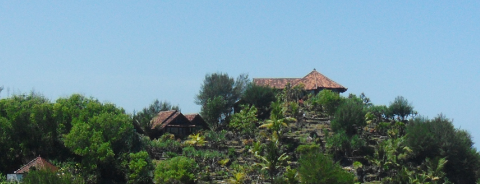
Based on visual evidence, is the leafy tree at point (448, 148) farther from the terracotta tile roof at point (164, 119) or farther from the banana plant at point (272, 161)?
the terracotta tile roof at point (164, 119)

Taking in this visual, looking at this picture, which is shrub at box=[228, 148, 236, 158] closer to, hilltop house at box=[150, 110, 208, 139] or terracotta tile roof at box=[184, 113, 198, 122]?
hilltop house at box=[150, 110, 208, 139]

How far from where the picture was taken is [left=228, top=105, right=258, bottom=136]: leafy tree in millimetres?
49972

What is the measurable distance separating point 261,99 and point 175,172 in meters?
23.9

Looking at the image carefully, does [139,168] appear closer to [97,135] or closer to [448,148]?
[97,135]

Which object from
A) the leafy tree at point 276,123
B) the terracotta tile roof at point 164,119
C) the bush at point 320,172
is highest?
the terracotta tile roof at point 164,119

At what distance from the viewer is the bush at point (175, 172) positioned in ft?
115

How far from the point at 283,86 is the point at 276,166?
982 inches

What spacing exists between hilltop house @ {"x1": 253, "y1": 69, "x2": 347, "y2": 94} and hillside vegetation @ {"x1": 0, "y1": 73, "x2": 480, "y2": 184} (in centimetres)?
641

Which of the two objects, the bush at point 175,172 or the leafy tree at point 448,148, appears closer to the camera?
the bush at point 175,172

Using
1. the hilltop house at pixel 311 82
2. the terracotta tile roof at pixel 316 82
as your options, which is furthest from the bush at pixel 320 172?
the terracotta tile roof at pixel 316 82

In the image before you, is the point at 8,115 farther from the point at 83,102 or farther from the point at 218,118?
the point at 218,118

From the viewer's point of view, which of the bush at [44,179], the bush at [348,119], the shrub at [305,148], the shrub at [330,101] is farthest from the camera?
the shrub at [330,101]

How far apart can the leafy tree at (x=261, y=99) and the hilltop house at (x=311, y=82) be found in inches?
157

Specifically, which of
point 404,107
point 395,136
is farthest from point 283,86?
point 395,136
